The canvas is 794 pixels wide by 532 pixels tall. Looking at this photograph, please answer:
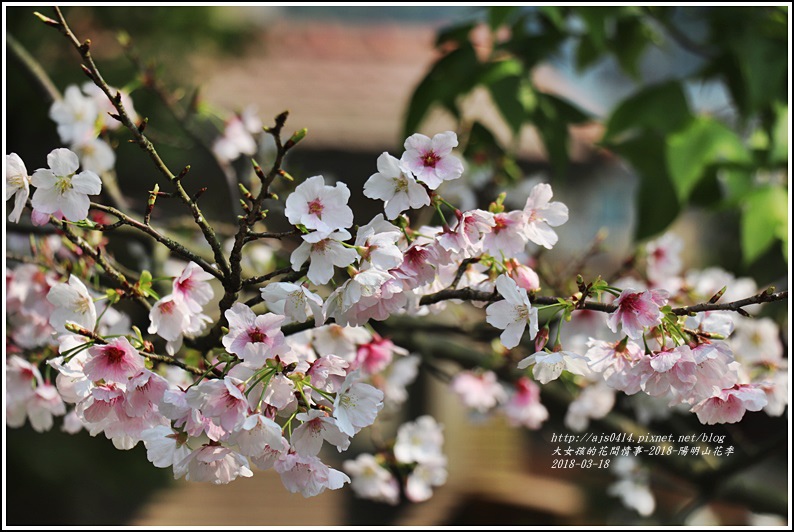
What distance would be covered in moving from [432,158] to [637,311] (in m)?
0.28

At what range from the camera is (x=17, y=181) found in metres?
0.88

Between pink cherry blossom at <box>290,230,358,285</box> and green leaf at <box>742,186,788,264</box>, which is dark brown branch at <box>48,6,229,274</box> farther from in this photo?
green leaf at <box>742,186,788,264</box>

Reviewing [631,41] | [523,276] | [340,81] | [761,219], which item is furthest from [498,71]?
[340,81]

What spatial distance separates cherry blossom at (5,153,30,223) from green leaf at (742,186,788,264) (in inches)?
52.2

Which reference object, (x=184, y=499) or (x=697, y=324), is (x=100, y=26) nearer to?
(x=184, y=499)

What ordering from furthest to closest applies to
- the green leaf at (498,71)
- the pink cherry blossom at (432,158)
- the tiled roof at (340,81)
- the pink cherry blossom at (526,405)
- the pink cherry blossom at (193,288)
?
1. the tiled roof at (340,81)
2. the pink cherry blossom at (526,405)
3. the green leaf at (498,71)
4. the pink cherry blossom at (193,288)
5. the pink cherry blossom at (432,158)

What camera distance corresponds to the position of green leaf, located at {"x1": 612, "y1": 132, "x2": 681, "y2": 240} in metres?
1.60

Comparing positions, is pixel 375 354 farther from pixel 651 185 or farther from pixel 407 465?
pixel 651 185

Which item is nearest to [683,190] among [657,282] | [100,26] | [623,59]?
[657,282]

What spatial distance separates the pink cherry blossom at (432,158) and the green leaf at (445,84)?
824 millimetres

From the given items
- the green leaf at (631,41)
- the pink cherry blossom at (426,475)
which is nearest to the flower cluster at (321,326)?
the pink cherry blossom at (426,475)

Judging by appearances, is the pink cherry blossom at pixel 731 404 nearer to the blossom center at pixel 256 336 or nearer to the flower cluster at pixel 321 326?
the flower cluster at pixel 321 326

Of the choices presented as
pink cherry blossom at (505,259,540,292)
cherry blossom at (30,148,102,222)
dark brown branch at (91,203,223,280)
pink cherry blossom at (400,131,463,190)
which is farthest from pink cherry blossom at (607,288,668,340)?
cherry blossom at (30,148,102,222)

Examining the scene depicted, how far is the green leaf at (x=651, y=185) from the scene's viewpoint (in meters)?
1.60
